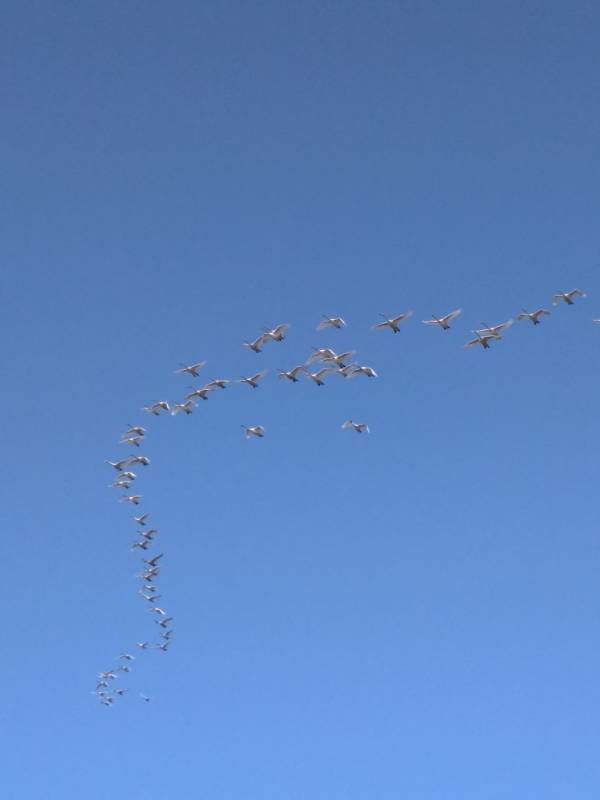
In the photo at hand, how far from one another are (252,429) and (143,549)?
79.1 ft

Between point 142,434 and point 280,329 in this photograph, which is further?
point 142,434

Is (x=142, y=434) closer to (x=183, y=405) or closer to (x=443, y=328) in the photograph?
(x=183, y=405)

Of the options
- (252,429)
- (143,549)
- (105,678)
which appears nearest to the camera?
(252,429)

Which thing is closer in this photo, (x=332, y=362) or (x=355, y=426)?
(x=332, y=362)

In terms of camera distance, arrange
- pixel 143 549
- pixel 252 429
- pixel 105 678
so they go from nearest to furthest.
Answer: pixel 252 429 → pixel 143 549 → pixel 105 678

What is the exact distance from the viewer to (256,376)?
5468 inches

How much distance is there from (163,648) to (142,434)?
27.1 m

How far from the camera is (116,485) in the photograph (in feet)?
504

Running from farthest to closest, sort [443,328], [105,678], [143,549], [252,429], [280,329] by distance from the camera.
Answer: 1. [105,678]
2. [143,549]
3. [252,429]
4. [280,329]
5. [443,328]

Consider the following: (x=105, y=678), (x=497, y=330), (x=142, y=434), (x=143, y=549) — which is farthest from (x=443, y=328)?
(x=105, y=678)

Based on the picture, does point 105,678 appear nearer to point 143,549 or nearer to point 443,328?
point 143,549

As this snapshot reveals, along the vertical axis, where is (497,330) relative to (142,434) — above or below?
below

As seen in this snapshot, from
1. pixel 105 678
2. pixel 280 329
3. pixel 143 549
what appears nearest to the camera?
pixel 280 329

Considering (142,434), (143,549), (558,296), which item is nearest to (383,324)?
(558,296)
